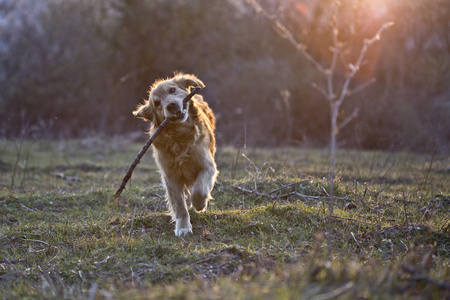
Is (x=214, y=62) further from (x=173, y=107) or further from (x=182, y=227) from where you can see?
(x=182, y=227)

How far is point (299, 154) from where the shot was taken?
445 inches

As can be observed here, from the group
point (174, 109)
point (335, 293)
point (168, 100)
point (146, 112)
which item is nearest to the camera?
point (335, 293)

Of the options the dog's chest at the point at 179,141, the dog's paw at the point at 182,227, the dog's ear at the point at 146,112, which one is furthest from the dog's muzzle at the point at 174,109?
the dog's paw at the point at 182,227

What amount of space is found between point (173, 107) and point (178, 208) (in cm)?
105

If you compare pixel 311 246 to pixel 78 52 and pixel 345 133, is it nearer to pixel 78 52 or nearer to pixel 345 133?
pixel 345 133

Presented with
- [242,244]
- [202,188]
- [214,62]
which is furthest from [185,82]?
[214,62]

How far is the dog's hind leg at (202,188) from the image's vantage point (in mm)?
4699

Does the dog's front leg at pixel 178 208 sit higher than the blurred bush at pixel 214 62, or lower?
lower

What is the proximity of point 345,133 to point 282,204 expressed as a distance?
32.9 ft

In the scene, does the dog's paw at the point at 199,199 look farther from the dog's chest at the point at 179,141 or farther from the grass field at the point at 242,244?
the dog's chest at the point at 179,141

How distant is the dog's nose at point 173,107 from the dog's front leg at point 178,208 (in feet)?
2.71

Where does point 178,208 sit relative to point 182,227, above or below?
above

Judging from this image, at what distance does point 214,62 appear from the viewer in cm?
2020

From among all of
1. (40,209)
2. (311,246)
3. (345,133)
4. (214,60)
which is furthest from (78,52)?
(311,246)
